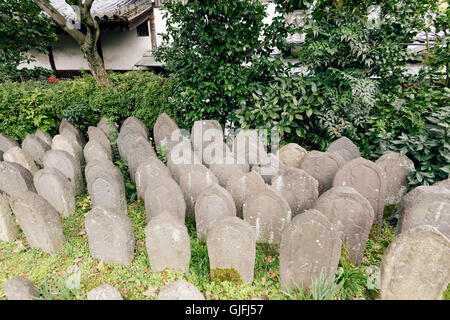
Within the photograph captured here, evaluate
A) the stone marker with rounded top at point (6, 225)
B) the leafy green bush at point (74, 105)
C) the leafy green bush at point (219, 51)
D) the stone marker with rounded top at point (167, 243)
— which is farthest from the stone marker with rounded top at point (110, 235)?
the leafy green bush at point (74, 105)

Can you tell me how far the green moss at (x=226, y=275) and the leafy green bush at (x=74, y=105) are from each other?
144 inches

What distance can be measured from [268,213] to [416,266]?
1.31 m

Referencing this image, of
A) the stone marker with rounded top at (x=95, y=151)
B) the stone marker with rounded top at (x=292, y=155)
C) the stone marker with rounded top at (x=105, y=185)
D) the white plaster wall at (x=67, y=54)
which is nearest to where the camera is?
the stone marker with rounded top at (x=105, y=185)

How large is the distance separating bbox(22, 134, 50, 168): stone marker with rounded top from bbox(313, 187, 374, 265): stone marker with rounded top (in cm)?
448

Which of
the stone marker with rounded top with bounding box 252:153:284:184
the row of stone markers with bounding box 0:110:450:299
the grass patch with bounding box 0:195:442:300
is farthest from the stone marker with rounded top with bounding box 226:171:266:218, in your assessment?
the grass patch with bounding box 0:195:442:300

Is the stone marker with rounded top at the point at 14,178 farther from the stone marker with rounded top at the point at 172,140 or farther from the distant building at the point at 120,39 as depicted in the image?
the distant building at the point at 120,39

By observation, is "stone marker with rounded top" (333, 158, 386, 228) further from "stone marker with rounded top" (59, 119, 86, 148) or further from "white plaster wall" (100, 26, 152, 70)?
"white plaster wall" (100, 26, 152, 70)

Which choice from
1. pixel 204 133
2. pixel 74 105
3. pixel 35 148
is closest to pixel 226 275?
pixel 204 133

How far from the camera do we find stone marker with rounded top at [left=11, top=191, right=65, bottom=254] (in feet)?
9.39

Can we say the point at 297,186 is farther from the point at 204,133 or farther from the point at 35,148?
the point at 35,148

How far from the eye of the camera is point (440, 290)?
→ 2281mm

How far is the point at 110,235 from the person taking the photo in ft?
9.12

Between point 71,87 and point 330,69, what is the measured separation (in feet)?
17.9

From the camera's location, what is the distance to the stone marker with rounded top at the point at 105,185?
3381mm
